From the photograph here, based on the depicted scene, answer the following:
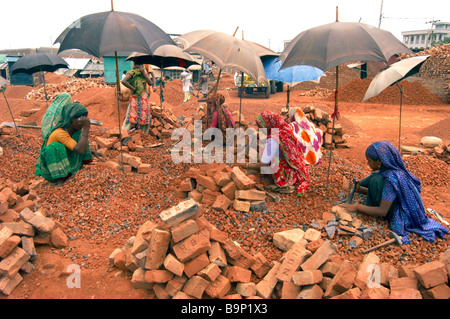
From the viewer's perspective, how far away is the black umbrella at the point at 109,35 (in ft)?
15.4

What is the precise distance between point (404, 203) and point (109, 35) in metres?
4.58

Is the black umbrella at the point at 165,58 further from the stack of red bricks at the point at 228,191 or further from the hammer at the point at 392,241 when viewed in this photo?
the hammer at the point at 392,241

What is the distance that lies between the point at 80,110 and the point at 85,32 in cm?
117

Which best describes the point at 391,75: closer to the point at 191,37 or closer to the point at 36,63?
the point at 191,37

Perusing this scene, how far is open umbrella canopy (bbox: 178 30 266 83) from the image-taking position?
→ 489cm

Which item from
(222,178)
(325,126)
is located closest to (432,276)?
(222,178)

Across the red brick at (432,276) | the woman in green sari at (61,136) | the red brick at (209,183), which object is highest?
the woman in green sari at (61,136)

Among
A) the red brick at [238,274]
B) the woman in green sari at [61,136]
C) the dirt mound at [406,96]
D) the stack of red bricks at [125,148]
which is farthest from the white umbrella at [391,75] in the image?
the dirt mound at [406,96]

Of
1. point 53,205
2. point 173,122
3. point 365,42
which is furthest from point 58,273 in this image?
point 173,122

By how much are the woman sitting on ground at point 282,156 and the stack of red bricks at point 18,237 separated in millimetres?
2943

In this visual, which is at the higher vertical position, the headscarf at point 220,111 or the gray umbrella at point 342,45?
the gray umbrella at point 342,45

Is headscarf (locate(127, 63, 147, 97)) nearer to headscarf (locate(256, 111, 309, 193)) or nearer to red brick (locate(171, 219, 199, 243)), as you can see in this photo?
headscarf (locate(256, 111, 309, 193))

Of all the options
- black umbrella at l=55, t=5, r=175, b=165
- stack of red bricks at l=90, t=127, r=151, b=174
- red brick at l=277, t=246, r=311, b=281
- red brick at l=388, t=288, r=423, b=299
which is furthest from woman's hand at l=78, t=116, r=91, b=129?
red brick at l=388, t=288, r=423, b=299

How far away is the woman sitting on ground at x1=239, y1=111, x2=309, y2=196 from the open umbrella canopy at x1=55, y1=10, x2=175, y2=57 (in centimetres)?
214
